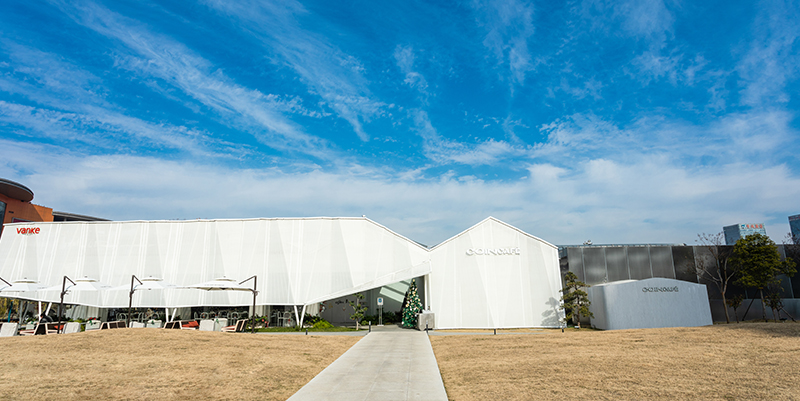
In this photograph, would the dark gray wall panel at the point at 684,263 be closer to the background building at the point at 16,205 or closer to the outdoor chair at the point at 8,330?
the outdoor chair at the point at 8,330

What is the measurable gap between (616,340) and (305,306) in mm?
21433

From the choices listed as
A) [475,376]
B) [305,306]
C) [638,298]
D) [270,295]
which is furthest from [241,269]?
[638,298]

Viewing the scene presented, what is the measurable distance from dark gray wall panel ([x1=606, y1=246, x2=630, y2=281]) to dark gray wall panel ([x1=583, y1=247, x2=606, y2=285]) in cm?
43

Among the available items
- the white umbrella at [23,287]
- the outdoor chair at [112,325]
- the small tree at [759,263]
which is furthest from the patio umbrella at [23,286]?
the small tree at [759,263]

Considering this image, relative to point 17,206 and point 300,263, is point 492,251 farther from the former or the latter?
point 17,206

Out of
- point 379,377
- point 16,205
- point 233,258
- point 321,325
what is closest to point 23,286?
point 233,258

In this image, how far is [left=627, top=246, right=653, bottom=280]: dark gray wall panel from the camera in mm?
32562

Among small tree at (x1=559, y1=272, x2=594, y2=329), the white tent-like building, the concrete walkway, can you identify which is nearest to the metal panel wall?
small tree at (x1=559, y1=272, x2=594, y2=329)

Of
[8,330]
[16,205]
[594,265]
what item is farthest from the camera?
[16,205]

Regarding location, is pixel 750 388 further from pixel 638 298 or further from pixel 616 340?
pixel 638 298

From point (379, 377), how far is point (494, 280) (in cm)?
2076

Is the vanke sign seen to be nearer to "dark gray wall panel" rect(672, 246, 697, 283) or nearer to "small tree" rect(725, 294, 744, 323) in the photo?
"dark gray wall panel" rect(672, 246, 697, 283)

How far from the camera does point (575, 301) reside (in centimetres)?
3052

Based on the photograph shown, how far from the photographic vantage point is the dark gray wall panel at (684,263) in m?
33.0
